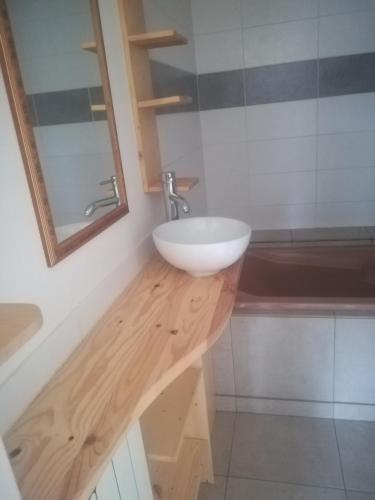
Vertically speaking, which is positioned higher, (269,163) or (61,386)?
(269,163)

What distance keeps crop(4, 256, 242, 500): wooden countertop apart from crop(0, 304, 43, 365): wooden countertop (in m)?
0.34

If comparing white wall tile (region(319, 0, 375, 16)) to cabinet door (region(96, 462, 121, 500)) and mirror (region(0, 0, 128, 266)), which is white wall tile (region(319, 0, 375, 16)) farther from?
cabinet door (region(96, 462, 121, 500))

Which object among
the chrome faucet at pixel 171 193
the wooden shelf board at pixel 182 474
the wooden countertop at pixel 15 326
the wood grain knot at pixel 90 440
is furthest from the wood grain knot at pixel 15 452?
the chrome faucet at pixel 171 193

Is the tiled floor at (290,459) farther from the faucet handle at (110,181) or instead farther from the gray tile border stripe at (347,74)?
the gray tile border stripe at (347,74)

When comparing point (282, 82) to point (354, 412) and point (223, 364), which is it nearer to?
point (223, 364)

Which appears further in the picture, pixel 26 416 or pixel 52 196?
pixel 52 196

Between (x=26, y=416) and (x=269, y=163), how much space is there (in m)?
2.43

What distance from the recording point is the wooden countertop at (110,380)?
2.28 feet

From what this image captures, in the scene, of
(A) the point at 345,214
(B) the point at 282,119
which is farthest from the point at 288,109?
(A) the point at 345,214

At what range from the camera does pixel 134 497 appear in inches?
37.5

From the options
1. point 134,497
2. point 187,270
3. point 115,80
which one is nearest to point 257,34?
point 115,80

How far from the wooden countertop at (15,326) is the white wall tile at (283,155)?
8.21 feet

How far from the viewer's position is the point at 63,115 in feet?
3.49

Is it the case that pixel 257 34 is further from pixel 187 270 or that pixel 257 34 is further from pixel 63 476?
pixel 63 476
